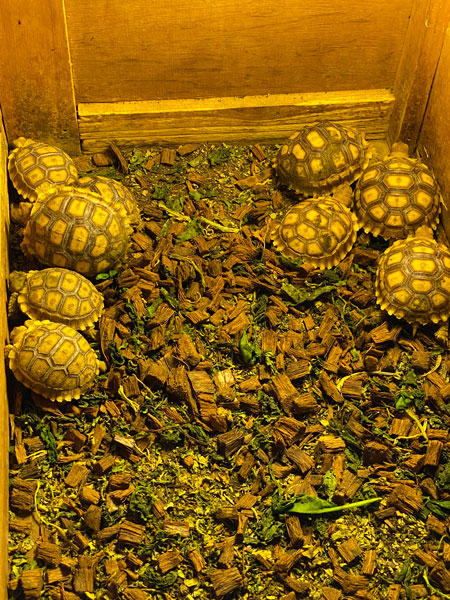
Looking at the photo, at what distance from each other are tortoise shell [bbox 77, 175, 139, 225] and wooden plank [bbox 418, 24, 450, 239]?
167 cm

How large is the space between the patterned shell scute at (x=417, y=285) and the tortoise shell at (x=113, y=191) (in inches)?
52.3

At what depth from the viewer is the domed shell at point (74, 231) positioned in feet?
12.0

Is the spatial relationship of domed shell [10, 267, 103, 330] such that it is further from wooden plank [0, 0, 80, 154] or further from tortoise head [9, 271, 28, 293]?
wooden plank [0, 0, 80, 154]

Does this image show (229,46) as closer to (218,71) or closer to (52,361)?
(218,71)

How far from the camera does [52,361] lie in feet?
10.9

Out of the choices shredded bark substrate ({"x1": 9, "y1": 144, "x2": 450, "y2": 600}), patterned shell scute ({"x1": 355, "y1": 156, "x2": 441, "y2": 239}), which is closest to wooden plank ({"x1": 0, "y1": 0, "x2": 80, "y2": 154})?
shredded bark substrate ({"x1": 9, "y1": 144, "x2": 450, "y2": 600})

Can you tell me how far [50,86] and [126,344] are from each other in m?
1.45

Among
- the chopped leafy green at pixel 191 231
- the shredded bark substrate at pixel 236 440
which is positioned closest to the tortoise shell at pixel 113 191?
the shredded bark substrate at pixel 236 440

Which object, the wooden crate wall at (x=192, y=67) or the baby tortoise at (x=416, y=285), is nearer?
the baby tortoise at (x=416, y=285)

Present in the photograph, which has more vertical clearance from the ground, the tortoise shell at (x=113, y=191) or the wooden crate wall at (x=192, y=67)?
the wooden crate wall at (x=192, y=67)

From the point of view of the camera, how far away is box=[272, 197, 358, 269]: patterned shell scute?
388 cm

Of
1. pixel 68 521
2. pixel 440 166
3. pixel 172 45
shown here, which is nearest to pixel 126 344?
pixel 68 521

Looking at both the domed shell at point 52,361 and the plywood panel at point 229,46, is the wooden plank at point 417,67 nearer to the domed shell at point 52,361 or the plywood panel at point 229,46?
the plywood panel at point 229,46

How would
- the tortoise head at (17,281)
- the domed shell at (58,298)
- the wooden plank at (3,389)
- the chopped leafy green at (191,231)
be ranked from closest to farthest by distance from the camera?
the wooden plank at (3,389) < the domed shell at (58,298) < the tortoise head at (17,281) < the chopped leafy green at (191,231)
